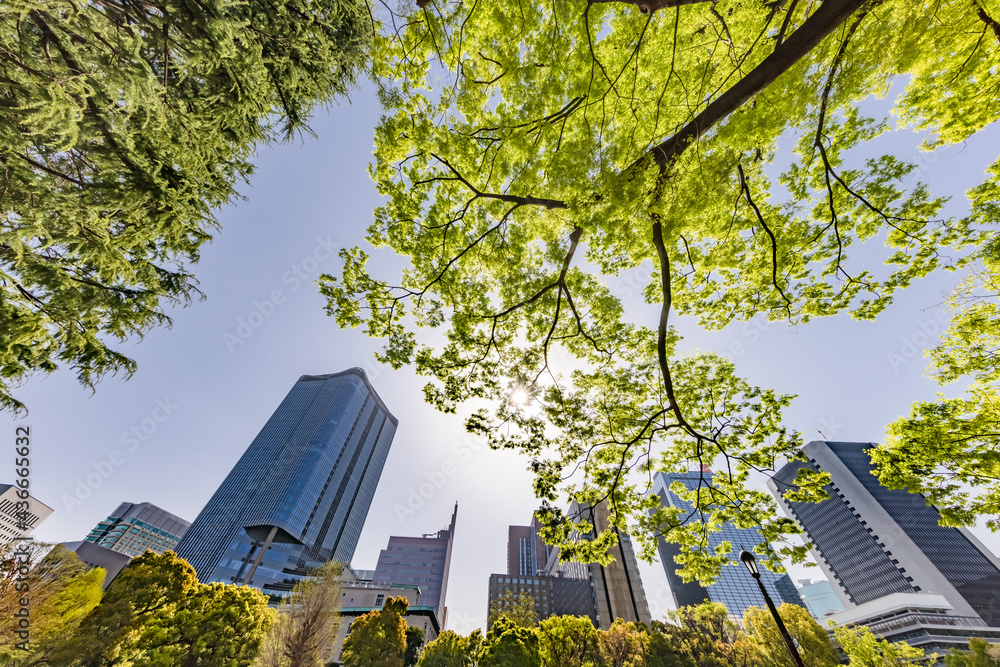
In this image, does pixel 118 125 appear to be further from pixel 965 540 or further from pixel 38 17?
pixel 965 540

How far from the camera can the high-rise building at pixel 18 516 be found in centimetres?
654

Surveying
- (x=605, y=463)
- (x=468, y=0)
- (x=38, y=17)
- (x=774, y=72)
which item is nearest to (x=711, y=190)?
(x=774, y=72)

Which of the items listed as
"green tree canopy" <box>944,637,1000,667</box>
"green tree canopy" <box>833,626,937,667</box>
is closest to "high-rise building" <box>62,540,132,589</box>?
"green tree canopy" <box>833,626,937,667</box>

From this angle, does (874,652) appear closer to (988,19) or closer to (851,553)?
(988,19)

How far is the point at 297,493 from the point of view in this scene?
62.5m

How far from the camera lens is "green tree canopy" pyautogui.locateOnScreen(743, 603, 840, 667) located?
54.7 ft

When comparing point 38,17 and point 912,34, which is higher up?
point 912,34

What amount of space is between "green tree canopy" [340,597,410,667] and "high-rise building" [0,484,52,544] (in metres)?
14.6

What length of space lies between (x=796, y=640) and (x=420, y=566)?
343 feet

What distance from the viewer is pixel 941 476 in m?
5.76

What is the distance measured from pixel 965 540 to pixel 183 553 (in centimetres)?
15932

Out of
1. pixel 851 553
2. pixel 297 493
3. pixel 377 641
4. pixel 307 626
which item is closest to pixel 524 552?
pixel 297 493

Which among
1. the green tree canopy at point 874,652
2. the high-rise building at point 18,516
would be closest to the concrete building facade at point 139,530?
the high-rise building at point 18,516

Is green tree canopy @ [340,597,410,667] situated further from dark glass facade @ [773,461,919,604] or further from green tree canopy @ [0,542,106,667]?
dark glass facade @ [773,461,919,604]
